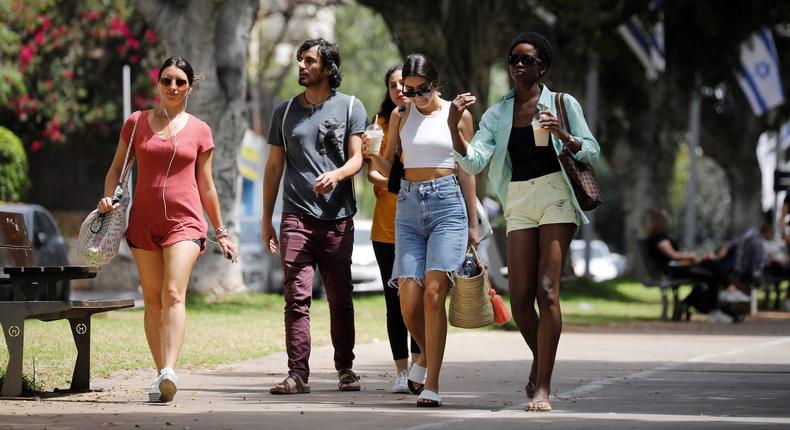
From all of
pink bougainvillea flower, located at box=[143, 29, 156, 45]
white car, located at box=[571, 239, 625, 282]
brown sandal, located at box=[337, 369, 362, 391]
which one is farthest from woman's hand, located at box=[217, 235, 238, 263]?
white car, located at box=[571, 239, 625, 282]

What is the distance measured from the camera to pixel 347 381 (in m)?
9.83

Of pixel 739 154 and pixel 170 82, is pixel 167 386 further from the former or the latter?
pixel 739 154

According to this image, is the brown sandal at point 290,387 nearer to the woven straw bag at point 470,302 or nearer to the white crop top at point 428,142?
the woven straw bag at point 470,302

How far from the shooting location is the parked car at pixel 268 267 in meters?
26.5

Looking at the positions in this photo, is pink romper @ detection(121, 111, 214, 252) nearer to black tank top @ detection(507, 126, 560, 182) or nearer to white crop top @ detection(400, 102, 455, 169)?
white crop top @ detection(400, 102, 455, 169)

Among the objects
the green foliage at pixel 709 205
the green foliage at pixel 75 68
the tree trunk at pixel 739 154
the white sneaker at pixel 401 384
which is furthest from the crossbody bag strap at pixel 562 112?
the green foliage at pixel 709 205

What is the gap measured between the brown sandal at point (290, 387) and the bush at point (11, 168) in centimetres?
1855

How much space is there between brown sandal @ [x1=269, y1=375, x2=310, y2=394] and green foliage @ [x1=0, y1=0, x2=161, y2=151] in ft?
80.9

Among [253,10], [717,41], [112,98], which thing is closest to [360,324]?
[253,10]

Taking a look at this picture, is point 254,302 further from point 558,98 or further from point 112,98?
point 112,98

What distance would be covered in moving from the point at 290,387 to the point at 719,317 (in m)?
12.9

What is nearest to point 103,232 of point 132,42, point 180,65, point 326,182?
point 180,65

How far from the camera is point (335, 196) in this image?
977cm

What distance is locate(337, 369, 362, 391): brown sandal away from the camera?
9812mm
